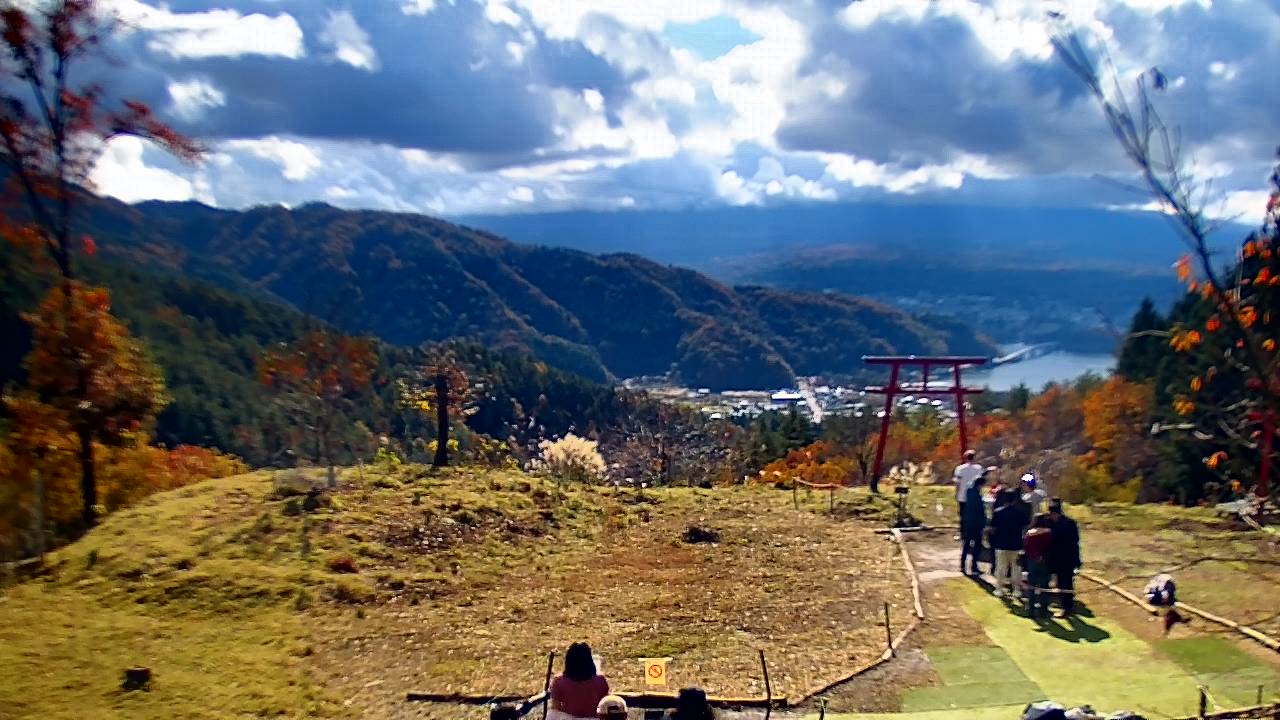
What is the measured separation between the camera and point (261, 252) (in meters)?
188

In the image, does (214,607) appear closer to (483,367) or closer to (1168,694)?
(1168,694)

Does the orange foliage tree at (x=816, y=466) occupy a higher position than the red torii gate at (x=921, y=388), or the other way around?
the red torii gate at (x=921, y=388)

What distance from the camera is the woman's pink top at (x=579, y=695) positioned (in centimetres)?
739

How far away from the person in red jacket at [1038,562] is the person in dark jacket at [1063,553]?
0.18 feet

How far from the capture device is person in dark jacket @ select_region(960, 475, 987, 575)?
13039mm

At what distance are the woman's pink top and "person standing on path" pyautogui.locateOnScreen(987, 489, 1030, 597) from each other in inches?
251

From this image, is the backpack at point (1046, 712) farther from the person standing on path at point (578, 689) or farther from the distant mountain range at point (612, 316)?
the distant mountain range at point (612, 316)

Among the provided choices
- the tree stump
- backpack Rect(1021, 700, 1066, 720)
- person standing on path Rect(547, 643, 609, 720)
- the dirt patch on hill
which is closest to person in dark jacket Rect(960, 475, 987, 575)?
the dirt patch on hill

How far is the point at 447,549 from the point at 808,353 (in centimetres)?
15693

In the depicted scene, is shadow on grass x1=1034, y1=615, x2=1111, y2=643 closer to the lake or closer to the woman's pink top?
the woman's pink top

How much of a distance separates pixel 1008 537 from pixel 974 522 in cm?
124

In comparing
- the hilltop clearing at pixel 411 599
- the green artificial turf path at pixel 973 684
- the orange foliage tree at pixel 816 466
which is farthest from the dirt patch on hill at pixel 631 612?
the orange foliage tree at pixel 816 466

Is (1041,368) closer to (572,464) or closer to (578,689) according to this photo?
(572,464)

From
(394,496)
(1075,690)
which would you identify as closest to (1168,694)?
(1075,690)
